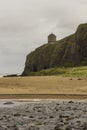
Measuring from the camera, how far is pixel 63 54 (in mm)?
140250

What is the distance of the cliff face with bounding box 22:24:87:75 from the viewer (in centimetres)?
12481

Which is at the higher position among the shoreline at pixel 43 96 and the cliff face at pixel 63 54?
the cliff face at pixel 63 54

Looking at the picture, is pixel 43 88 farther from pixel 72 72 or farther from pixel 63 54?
pixel 63 54

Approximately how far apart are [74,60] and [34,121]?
10870 cm

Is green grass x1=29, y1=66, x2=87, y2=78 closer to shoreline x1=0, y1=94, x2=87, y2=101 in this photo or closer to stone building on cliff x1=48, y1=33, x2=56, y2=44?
shoreline x1=0, y1=94, x2=87, y2=101

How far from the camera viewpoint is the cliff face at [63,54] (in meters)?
125

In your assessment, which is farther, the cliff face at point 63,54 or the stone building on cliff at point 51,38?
the stone building on cliff at point 51,38

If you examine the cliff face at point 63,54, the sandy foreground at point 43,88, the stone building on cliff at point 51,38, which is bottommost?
the sandy foreground at point 43,88

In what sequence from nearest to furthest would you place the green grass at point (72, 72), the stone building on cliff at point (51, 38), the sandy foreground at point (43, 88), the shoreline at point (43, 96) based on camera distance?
the shoreline at point (43, 96) → the sandy foreground at point (43, 88) → the green grass at point (72, 72) → the stone building on cliff at point (51, 38)

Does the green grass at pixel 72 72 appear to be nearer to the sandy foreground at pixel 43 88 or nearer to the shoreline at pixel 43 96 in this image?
the sandy foreground at pixel 43 88

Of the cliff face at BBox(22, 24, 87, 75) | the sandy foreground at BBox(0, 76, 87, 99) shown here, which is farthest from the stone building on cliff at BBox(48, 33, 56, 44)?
the sandy foreground at BBox(0, 76, 87, 99)

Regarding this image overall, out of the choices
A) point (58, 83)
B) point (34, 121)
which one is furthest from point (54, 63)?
point (34, 121)

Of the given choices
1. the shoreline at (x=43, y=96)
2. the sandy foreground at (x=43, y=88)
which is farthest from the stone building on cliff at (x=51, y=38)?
the shoreline at (x=43, y=96)

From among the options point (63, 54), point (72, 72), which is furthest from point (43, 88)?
point (63, 54)
